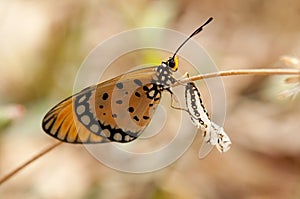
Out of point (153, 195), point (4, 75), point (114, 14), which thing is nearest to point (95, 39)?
point (114, 14)

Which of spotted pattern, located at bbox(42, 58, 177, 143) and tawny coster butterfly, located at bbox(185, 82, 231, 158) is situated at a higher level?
tawny coster butterfly, located at bbox(185, 82, 231, 158)

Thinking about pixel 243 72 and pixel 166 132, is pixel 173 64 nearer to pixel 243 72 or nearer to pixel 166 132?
pixel 243 72

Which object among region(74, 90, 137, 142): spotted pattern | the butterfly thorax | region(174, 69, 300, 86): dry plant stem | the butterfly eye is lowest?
region(74, 90, 137, 142): spotted pattern

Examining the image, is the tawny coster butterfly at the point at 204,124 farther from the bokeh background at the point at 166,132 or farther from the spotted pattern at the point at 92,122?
the bokeh background at the point at 166,132

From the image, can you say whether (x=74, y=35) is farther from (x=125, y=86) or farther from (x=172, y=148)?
(x=125, y=86)

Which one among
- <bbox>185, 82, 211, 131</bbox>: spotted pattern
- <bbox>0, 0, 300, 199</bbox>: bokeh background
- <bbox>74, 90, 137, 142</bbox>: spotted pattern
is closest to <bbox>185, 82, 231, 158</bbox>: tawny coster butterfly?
<bbox>185, 82, 211, 131</bbox>: spotted pattern

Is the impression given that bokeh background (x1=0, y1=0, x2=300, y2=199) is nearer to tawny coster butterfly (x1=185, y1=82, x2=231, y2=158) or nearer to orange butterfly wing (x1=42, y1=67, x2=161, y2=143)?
orange butterfly wing (x1=42, y1=67, x2=161, y2=143)

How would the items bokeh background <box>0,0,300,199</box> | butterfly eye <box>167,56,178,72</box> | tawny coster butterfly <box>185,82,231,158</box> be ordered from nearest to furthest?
1. tawny coster butterfly <box>185,82,231,158</box>
2. butterfly eye <box>167,56,178,72</box>
3. bokeh background <box>0,0,300,199</box>
